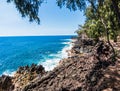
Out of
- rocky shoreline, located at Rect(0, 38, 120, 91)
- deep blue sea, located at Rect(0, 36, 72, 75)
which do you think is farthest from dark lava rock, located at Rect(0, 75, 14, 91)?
deep blue sea, located at Rect(0, 36, 72, 75)

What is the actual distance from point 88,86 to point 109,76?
78.6 inches

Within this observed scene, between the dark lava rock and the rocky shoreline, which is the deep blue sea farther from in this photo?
the rocky shoreline

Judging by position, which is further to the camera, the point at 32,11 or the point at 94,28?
the point at 94,28

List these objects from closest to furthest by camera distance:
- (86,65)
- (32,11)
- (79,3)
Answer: (32,11) → (79,3) → (86,65)

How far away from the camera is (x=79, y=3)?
616 inches

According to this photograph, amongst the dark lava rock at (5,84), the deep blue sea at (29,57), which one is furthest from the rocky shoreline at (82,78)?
the deep blue sea at (29,57)

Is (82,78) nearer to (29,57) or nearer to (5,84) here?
Answer: (5,84)

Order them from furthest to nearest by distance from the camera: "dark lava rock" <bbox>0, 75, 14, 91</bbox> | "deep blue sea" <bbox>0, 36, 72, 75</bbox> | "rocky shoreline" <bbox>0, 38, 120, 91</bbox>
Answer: "deep blue sea" <bbox>0, 36, 72, 75</bbox> < "dark lava rock" <bbox>0, 75, 14, 91</bbox> < "rocky shoreline" <bbox>0, 38, 120, 91</bbox>

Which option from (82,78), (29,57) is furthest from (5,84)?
(29,57)

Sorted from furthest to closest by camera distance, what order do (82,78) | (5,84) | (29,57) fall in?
(29,57) → (5,84) → (82,78)

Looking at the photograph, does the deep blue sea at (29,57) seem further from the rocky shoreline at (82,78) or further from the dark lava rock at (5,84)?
the rocky shoreline at (82,78)

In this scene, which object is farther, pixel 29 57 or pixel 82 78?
pixel 29 57

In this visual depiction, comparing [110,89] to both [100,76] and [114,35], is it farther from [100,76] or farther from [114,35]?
[114,35]

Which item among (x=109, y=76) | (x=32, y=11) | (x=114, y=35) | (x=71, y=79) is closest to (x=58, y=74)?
(x=71, y=79)
